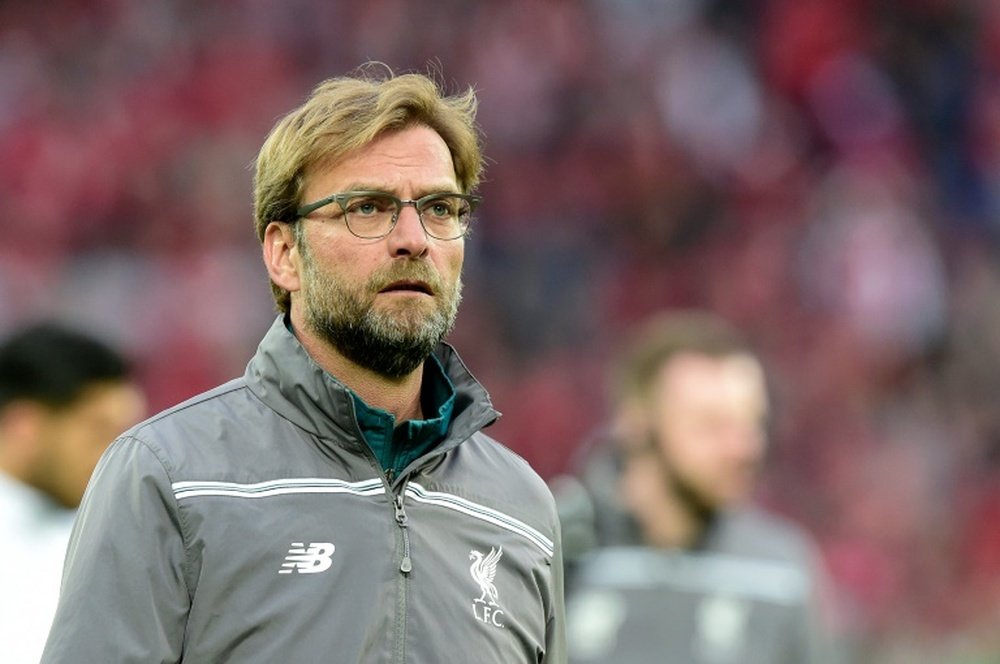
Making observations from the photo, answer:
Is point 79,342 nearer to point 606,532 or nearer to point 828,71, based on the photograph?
point 606,532

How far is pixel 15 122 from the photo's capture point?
38.3 feet

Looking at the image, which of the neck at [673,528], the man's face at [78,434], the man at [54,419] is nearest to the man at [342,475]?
the man at [54,419]

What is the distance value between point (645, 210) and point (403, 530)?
9056 mm

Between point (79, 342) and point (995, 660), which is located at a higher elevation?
point (79, 342)

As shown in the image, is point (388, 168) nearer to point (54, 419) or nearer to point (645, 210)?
point (54, 419)

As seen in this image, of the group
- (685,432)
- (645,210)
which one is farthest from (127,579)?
(645,210)

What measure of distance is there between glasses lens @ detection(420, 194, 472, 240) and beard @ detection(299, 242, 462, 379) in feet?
0.24

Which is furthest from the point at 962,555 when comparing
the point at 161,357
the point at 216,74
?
the point at 216,74

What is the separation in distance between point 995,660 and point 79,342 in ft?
19.0

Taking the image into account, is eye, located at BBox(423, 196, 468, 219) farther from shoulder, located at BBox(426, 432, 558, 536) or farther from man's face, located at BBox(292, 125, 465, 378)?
shoulder, located at BBox(426, 432, 558, 536)

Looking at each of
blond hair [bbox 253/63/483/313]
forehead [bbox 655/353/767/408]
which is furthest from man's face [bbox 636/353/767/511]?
blond hair [bbox 253/63/483/313]

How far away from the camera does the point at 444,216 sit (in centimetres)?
298

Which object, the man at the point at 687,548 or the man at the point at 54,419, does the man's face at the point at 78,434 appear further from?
the man at the point at 687,548

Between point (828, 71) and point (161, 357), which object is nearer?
point (161, 357)
